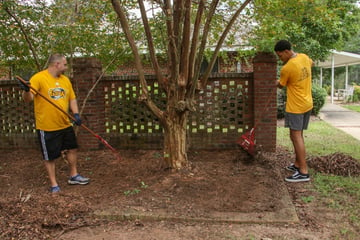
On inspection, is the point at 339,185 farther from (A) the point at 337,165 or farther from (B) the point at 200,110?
(B) the point at 200,110

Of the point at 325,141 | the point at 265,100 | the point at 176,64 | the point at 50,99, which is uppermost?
the point at 176,64

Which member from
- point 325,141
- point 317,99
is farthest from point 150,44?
point 317,99

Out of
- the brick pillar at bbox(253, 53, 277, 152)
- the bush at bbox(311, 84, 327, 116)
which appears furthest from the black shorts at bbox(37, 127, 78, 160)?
the bush at bbox(311, 84, 327, 116)

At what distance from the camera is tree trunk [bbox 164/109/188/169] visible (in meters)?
4.65

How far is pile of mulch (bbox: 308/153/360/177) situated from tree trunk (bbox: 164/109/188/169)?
2.10m

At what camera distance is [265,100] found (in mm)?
6008

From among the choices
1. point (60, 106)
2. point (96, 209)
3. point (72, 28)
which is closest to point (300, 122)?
point (96, 209)

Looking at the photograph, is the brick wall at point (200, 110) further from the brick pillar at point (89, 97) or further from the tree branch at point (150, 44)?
the tree branch at point (150, 44)

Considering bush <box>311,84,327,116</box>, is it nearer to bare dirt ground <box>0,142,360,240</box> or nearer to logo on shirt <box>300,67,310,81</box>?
bare dirt ground <box>0,142,360,240</box>

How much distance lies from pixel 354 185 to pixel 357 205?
2.25ft

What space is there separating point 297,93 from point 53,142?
3326mm

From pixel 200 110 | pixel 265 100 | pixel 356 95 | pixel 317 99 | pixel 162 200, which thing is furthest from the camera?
pixel 356 95

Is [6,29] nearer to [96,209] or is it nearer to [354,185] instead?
[96,209]

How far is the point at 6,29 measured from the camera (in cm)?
558
